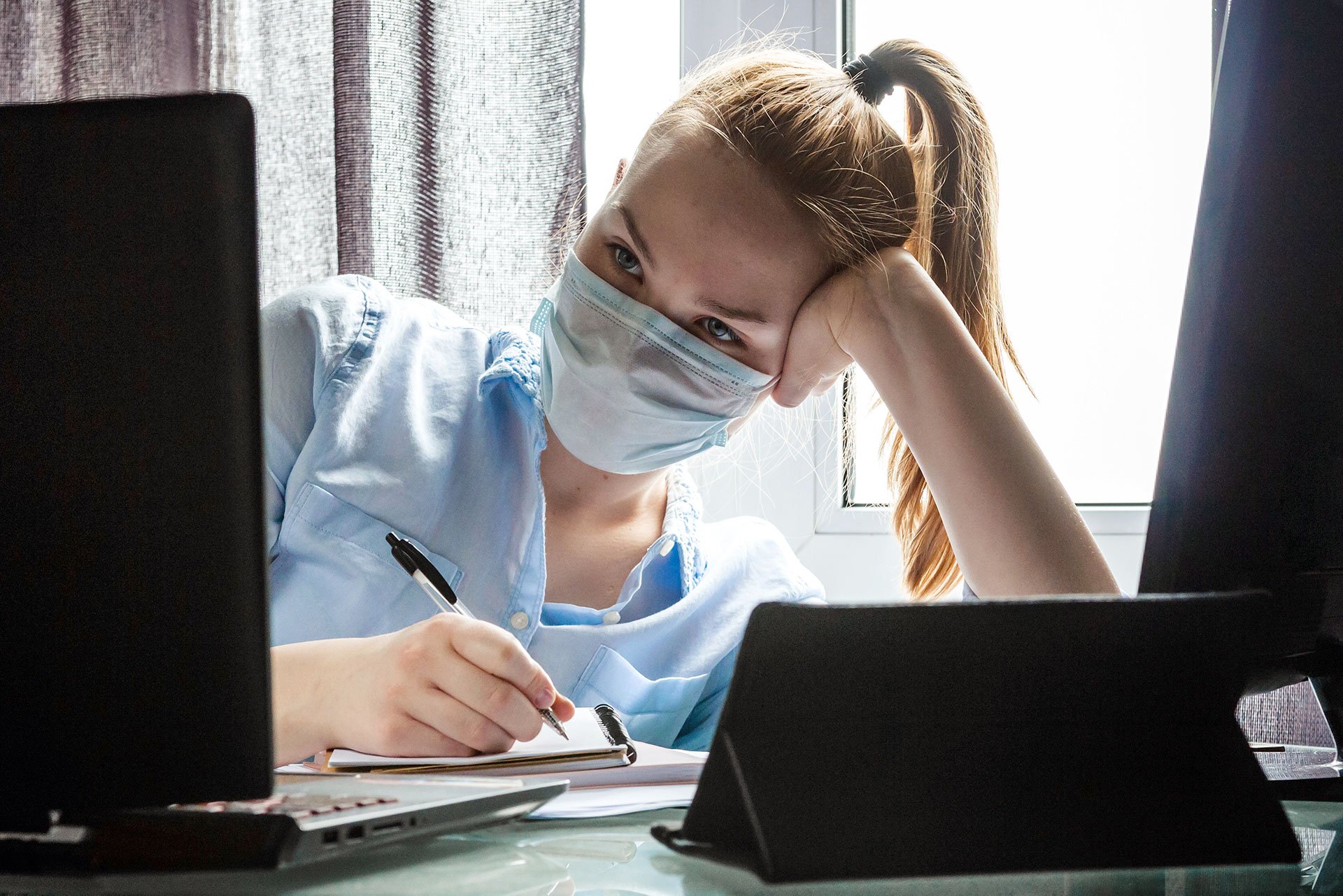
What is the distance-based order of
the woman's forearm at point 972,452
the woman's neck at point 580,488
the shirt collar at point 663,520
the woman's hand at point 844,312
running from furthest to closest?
the woman's neck at point 580,488 < the shirt collar at point 663,520 < the woman's hand at point 844,312 < the woman's forearm at point 972,452

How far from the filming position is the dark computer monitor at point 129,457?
33cm

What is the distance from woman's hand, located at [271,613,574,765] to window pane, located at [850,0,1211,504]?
3.27 ft

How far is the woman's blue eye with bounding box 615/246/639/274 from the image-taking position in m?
0.98

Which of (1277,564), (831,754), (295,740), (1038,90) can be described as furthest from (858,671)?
(1038,90)

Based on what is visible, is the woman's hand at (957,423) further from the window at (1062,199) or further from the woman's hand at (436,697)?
the window at (1062,199)

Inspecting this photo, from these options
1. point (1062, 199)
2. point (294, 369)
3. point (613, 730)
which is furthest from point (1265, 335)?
point (1062, 199)

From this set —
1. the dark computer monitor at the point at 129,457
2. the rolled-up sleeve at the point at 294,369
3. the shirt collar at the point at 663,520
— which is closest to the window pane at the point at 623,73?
the shirt collar at the point at 663,520

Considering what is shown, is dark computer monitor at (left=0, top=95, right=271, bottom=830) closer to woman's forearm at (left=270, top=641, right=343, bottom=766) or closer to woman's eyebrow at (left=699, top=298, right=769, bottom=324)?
woman's forearm at (left=270, top=641, right=343, bottom=766)

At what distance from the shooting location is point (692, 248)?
939 millimetres

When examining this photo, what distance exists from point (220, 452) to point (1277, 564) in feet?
1.61

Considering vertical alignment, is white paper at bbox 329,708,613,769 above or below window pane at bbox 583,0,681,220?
below

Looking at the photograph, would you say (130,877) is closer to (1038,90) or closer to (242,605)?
(242,605)

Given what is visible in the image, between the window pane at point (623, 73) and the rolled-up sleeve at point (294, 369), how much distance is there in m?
0.63

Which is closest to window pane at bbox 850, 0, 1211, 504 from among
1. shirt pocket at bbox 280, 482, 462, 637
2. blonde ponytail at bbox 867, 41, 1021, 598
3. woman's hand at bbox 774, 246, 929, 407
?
blonde ponytail at bbox 867, 41, 1021, 598
